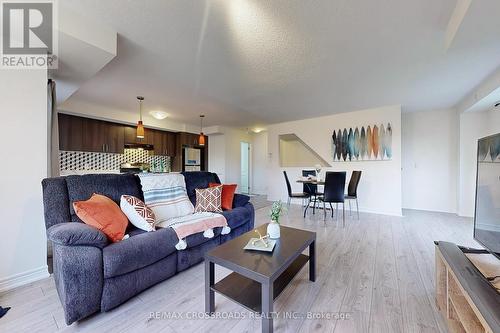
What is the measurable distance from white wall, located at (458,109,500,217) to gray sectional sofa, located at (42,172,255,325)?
511 centimetres

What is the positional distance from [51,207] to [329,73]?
3.37 meters

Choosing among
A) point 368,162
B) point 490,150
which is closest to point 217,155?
point 368,162

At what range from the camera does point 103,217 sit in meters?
1.55

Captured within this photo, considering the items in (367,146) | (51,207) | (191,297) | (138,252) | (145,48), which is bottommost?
(191,297)

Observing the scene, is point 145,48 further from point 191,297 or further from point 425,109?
point 425,109

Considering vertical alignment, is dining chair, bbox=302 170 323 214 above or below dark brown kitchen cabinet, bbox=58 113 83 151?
below

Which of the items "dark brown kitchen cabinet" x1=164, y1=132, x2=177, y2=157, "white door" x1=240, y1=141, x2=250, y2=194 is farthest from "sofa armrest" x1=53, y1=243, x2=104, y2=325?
"white door" x1=240, y1=141, x2=250, y2=194

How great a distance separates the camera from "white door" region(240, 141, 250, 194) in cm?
738

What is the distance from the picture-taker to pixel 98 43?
6.02ft

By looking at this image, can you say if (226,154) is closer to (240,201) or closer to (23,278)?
(240,201)

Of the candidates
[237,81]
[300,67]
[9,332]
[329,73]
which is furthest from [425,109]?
[9,332]

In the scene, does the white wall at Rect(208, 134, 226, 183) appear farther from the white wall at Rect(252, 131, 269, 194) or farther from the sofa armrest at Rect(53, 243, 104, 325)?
the sofa armrest at Rect(53, 243, 104, 325)

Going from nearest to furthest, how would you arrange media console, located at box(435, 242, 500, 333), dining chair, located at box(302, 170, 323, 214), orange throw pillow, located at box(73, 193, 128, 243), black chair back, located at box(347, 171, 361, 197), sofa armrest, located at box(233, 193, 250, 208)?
1. media console, located at box(435, 242, 500, 333)
2. orange throw pillow, located at box(73, 193, 128, 243)
3. sofa armrest, located at box(233, 193, 250, 208)
4. black chair back, located at box(347, 171, 361, 197)
5. dining chair, located at box(302, 170, 323, 214)

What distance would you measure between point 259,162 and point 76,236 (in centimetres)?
648
